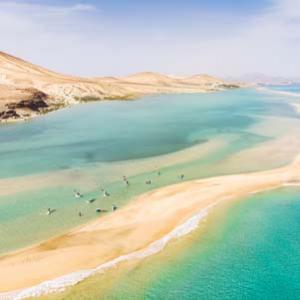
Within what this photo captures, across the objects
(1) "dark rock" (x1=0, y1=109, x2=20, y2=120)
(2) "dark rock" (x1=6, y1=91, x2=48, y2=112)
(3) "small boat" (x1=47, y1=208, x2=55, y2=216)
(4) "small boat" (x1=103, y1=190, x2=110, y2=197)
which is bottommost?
(3) "small boat" (x1=47, y1=208, x2=55, y2=216)

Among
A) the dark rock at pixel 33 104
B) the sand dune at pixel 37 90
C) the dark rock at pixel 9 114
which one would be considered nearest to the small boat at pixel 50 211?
the sand dune at pixel 37 90

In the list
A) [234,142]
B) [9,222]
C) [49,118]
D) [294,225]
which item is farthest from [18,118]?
[294,225]

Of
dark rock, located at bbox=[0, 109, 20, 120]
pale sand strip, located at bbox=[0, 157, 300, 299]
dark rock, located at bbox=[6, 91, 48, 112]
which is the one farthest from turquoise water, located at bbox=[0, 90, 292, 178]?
pale sand strip, located at bbox=[0, 157, 300, 299]

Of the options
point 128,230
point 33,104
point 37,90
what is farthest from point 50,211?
point 37,90

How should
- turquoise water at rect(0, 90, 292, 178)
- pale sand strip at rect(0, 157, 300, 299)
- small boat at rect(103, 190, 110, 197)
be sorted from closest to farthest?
1. pale sand strip at rect(0, 157, 300, 299)
2. small boat at rect(103, 190, 110, 197)
3. turquoise water at rect(0, 90, 292, 178)

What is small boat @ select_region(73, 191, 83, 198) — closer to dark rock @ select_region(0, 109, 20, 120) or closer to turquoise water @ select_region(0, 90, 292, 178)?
turquoise water @ select_region(0, 90, 292, 178)

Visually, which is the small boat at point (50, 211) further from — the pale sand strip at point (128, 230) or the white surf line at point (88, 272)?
the white surf line at point (88, 272)

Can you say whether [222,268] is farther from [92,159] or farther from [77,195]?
[92,159]

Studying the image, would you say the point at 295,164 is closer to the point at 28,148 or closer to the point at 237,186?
the point at 237,186
